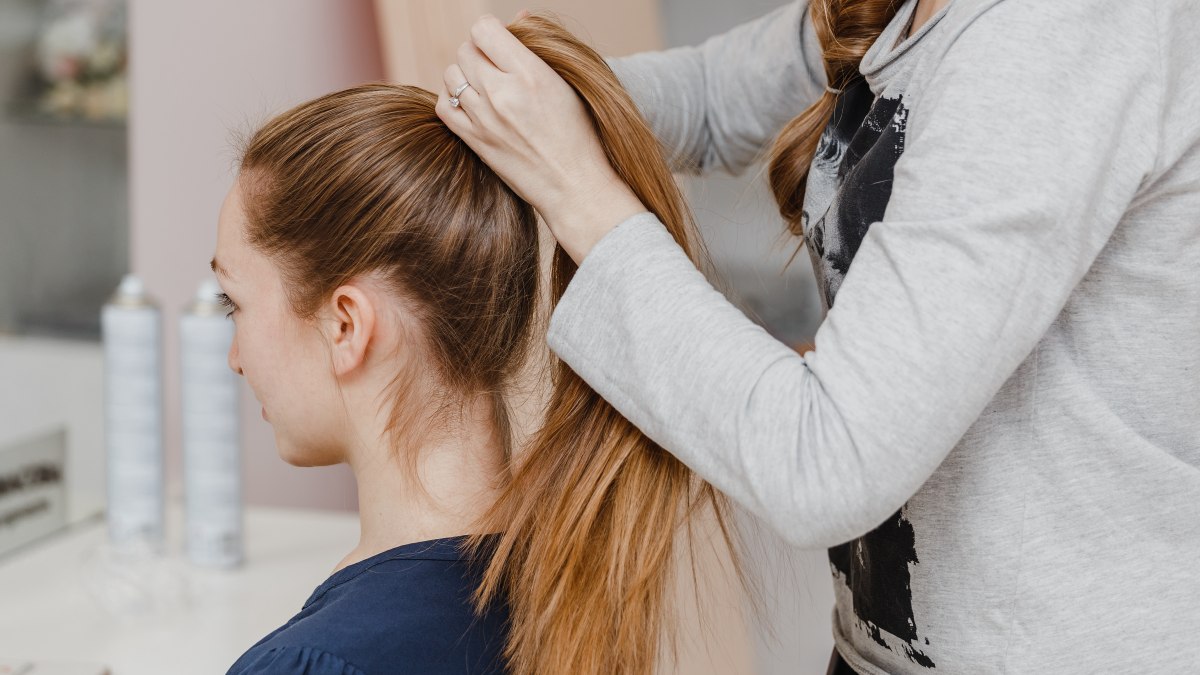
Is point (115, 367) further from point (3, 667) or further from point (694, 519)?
point (694, 519)

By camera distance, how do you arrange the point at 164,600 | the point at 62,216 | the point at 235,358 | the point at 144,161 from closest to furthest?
1. the point at 235,358
2. the point at 164,600
3. the point at 62,216
4. the point at 144,161

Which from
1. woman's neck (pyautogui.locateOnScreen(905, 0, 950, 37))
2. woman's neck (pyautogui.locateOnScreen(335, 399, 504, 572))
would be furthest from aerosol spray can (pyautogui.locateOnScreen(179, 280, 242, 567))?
woman's neck (pyautogui.locateOnScreen(905, 0, 950, 37))

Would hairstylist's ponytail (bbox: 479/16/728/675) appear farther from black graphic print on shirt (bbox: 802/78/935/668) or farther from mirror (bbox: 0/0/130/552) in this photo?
mirror (bbox: 0/0/130/552)

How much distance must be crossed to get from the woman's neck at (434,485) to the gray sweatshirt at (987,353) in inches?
7.7

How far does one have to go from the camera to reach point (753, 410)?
23.7 inches

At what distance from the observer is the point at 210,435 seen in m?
1.32

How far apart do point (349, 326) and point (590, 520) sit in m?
0.23

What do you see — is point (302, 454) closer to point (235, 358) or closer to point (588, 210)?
point (235, 358)

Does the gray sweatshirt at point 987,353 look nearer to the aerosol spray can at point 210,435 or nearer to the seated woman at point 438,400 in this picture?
the seated woman at point 438,400

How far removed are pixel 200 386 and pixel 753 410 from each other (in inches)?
35.3

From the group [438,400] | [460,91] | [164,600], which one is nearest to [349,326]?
[438,400]

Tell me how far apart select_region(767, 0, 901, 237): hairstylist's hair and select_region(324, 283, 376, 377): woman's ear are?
0.35 m

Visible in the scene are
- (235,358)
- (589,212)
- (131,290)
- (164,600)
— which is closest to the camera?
(589,212)

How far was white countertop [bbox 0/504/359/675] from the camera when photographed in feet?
3.57
